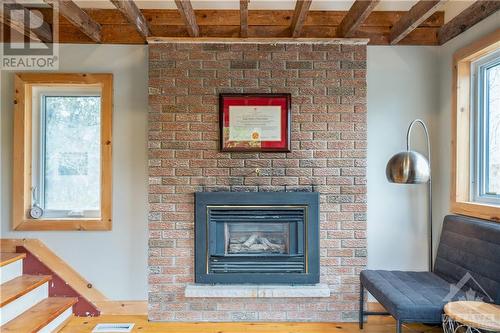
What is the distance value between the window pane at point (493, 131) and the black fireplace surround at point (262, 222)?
1.28 meters

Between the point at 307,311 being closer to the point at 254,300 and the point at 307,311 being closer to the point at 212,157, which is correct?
the point at 254,300

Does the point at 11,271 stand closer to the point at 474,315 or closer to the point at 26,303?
the point at 26,303

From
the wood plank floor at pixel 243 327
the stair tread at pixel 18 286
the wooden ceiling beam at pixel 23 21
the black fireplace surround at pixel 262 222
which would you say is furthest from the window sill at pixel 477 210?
the wooden ceiling beam at pixel 23 21

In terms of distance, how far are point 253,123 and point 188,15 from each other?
0.94 metres

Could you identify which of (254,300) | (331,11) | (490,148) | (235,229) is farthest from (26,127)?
(490,148)

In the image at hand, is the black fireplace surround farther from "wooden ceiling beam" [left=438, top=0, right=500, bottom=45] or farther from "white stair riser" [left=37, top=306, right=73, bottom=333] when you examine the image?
"wooden ceiling beam" [left=438, top=0, right=500, bottom=45]

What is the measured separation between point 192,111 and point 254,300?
1655 millimetres

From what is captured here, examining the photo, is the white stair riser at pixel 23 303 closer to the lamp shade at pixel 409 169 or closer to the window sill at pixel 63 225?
the window sill at pixel 63 225

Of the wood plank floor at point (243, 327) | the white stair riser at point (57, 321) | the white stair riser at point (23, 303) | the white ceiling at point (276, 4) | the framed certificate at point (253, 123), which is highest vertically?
A: the white ceiling at point (276, 4)

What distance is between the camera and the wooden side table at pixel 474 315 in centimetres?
172

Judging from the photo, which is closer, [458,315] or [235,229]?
[458,315]

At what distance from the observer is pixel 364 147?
284cm

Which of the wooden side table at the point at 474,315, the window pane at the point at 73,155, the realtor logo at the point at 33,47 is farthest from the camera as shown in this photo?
the window pane at the point at 73,155

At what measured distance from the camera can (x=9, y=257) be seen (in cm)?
277
